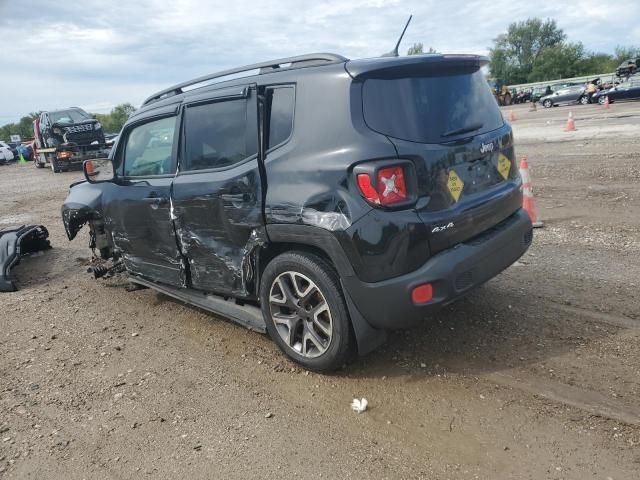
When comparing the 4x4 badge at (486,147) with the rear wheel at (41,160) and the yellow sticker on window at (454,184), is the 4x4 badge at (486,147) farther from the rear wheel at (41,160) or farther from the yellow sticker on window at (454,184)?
the rear wheel at (41,160)

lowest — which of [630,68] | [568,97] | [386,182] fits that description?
[386,182]

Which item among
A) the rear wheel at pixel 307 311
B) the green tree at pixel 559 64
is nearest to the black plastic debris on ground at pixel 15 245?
the rear wheel at pixel 307 311

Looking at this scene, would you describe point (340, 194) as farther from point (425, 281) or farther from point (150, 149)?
point (150, 149)

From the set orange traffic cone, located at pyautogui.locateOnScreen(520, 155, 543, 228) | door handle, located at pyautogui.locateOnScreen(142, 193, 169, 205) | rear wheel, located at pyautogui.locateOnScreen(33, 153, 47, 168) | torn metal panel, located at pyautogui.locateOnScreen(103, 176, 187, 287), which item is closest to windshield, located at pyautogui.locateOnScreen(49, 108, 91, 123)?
rear wheel, located at pyautogui.locateOnScreen(33, 153, 47, 168)

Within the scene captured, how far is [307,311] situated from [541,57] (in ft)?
280

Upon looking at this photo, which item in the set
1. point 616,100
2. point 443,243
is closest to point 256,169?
point 443,243

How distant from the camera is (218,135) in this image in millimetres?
3689

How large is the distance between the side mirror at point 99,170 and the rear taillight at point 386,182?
3.14 m

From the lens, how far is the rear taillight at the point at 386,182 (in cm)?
276

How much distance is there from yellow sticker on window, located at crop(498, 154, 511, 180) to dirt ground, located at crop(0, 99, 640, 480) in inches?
44.6

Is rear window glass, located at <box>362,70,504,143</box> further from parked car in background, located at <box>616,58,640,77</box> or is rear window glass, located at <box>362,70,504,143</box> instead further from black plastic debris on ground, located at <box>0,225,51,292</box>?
parked car in background, located at <box>616,58,640,77</box>

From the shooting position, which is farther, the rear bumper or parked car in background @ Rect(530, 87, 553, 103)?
parked car in background @ Rect(530, 87, 553, 103)

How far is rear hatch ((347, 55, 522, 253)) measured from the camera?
288 centimetres

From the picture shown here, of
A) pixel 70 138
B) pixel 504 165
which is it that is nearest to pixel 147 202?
pixel 504 165
